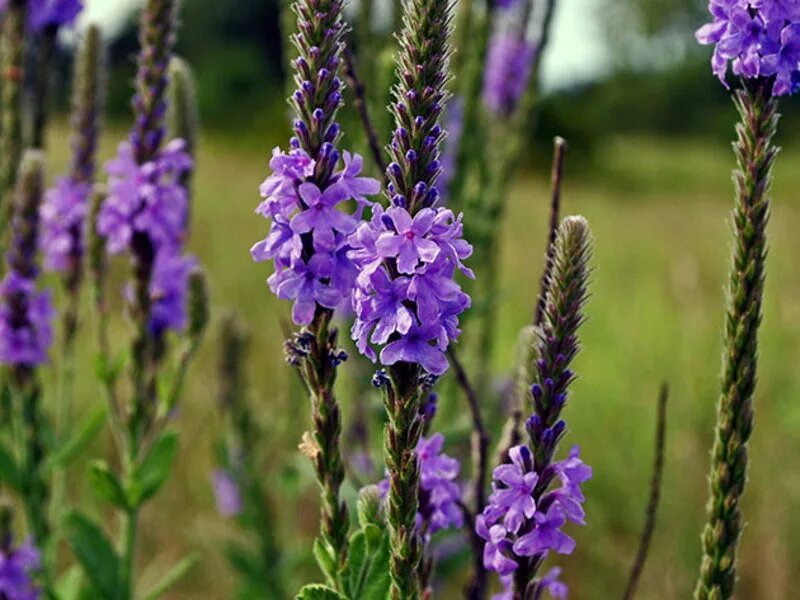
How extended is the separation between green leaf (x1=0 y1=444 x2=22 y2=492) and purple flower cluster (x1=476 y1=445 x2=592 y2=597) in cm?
192

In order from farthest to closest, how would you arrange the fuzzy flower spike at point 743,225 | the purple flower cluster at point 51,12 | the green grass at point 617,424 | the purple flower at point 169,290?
the green grass at point 617,424
the purple flower cluster at point 51,12
the purple flower at point 169,290
the fuzzy flower spike at point 743,225

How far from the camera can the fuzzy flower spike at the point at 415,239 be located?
1223 millimetres

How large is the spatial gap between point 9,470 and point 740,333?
2189mm

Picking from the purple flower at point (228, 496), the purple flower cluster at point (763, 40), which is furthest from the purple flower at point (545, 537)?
the purple flower at point (228, 496)

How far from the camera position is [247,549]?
4180 millimetres

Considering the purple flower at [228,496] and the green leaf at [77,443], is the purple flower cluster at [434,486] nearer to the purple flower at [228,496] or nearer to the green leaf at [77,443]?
the green leaf at [77,443]

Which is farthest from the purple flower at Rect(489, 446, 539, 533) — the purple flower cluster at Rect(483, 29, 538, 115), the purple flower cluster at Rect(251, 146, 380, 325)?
the purple flower cluster at Rect(483, 29, 538, 115)

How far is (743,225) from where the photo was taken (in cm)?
152

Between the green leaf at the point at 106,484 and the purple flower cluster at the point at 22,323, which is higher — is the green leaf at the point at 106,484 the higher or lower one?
the lower one

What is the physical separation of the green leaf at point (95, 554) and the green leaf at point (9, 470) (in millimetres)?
279

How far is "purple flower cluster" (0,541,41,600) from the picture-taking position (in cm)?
251

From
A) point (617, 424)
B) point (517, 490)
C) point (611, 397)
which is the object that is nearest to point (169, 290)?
point (517, 490)

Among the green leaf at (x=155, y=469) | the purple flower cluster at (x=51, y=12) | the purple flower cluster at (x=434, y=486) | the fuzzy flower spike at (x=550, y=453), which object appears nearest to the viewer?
the fuzzy flower spike at (x=550, y=453)

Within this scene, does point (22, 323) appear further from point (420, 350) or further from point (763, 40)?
point (763, 40)
